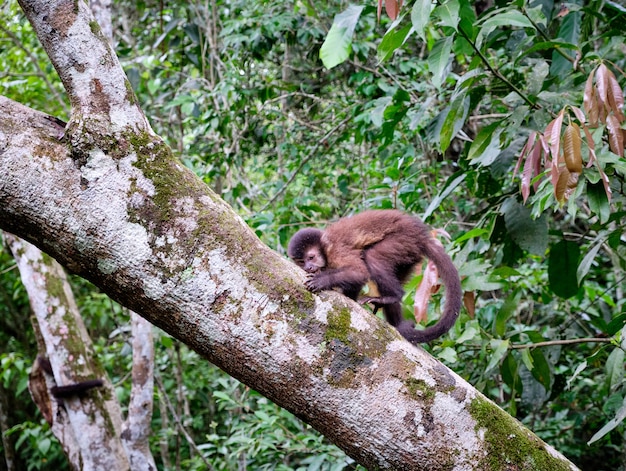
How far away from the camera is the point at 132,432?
4.36 metres

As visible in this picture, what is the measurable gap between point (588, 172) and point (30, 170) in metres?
1.95

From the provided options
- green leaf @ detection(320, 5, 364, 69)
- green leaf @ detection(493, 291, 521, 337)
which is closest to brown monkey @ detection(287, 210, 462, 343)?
green leaf @ detection(493, 291, 521, 337)

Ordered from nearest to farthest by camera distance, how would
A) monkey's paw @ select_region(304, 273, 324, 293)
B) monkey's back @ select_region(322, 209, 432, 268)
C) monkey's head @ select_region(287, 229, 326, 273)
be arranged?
monkey's paw @ select_region(304, 273, 324, 293)
monkey's back @ select_region(322, 209, 432, 268)
monkey's head @ select_region(287, 229, 326, 273)

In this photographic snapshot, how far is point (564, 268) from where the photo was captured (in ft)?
10.1

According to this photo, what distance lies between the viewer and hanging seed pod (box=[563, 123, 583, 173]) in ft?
6.77

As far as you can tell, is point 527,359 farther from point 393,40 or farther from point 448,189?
point 393,40

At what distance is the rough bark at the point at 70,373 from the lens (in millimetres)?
4105

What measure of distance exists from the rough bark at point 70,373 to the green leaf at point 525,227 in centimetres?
294

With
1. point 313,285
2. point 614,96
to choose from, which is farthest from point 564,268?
point 313,285

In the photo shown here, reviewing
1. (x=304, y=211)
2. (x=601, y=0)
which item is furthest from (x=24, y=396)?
(x=601, y=0)

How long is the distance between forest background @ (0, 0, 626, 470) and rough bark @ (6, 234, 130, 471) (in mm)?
687

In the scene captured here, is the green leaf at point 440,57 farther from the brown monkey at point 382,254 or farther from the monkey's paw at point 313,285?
the monkey's paw at point 313,285

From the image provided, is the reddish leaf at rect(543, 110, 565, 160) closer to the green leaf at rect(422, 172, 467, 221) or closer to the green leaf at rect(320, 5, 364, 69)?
the green leaf at rect(422, 172, 467, 221)

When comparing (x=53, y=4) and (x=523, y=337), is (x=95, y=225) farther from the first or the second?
(x=523, y=337)
